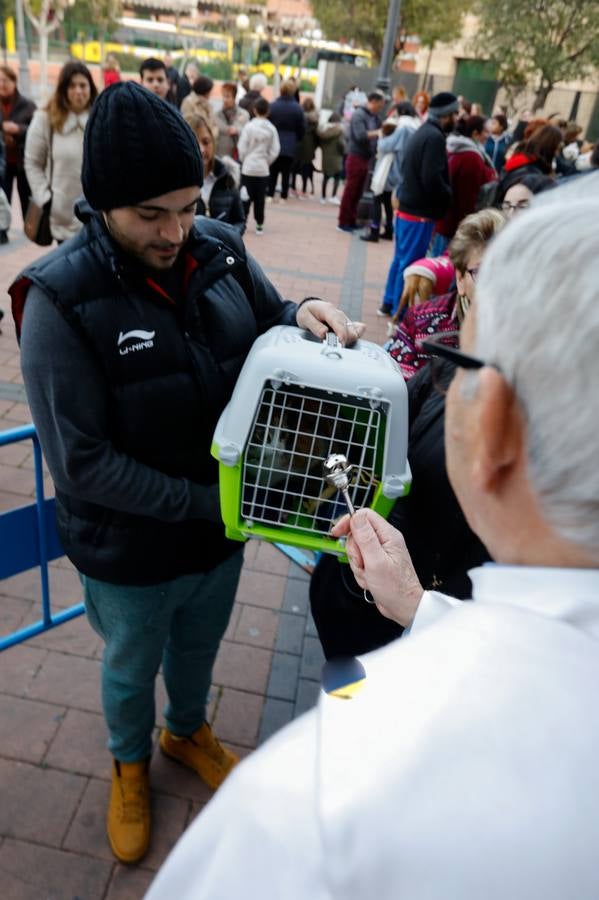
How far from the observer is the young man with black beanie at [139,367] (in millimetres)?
1388

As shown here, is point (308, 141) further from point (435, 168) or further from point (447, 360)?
point (447, 360)

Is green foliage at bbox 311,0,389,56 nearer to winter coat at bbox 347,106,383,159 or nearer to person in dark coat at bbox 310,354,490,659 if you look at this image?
winter coat at bbox 347,106,383,159

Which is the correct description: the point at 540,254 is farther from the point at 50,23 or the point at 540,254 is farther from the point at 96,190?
the point at 50,23

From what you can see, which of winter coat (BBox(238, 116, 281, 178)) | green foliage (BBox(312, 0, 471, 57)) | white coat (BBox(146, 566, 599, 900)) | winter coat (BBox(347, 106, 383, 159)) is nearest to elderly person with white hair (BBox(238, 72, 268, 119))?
winter coat (BBox(347, 106, 383, 159))

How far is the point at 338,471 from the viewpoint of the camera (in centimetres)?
142

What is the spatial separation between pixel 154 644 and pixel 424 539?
822mm

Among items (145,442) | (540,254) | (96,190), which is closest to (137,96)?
(96,190)

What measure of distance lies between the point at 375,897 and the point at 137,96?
1.45 metres

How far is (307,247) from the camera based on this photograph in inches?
375

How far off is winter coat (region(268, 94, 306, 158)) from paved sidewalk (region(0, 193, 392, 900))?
8983 millimetres

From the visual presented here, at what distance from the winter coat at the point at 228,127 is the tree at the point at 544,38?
18.4m

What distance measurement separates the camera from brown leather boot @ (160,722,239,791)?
88.4 inches

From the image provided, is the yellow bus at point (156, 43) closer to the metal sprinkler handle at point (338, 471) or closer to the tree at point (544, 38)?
the tree at point (544, 38)

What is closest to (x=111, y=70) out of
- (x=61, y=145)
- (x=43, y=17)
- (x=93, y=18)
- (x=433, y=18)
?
(x=61, y=145)
